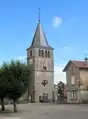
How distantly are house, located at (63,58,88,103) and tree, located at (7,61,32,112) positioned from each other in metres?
23.3

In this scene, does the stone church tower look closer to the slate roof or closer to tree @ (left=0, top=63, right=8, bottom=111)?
the slate roof

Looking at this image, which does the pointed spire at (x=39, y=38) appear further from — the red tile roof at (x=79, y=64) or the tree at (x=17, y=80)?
the tree at (x=17, y=80)

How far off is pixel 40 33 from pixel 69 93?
122ft

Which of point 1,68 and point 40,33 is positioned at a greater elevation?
point 40,33

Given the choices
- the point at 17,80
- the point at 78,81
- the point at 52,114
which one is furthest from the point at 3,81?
the point at 78,81

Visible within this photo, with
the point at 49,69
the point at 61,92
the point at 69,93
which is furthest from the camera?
the point at 61,92

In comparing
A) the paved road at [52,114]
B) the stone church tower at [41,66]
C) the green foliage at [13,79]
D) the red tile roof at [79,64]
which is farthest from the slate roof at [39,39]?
the paved road at [52,114]

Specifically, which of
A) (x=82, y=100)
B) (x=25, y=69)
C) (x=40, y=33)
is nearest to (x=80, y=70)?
(x=82, y=100)

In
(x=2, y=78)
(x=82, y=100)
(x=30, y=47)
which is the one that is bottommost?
(x=82, y=100)

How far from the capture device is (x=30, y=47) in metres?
99.2

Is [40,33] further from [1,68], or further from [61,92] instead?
[1,68]

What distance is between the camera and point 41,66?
9556 centimetres

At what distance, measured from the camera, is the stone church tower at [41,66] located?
92.4 m

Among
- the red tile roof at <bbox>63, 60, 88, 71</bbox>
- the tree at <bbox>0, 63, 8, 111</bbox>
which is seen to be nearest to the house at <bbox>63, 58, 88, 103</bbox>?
the red tile roof at <bbox>63, 60, 88, 71</bbox>
